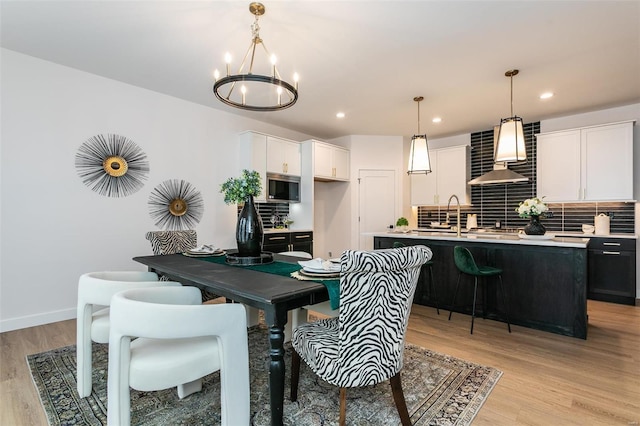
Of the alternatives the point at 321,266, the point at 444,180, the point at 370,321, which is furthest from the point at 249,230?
the point at 444,180

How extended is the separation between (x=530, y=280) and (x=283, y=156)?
3.76m

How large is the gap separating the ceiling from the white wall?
240 millimetres

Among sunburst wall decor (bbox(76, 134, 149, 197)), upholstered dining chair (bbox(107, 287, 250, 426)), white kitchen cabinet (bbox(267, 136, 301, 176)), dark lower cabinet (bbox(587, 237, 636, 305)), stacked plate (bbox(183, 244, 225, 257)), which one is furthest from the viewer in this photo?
white kitchen cabinet (bbox(267, 136, 301, 176))

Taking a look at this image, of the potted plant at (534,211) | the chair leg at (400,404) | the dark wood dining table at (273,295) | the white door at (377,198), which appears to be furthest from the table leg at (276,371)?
the white door at (377,198)

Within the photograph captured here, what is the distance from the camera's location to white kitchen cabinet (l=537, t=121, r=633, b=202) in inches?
165

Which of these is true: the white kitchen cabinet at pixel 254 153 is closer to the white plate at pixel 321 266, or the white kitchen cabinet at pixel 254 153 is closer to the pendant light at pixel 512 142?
the white plate at pixel 321 266

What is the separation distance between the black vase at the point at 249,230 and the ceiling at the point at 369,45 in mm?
1510

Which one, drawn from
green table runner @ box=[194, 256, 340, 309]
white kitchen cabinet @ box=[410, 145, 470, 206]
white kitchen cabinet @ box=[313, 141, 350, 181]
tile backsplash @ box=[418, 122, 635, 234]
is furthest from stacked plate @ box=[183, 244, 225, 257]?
tile backsplash @ box=[418, 122, 635, 234]

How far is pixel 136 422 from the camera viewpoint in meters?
1.68

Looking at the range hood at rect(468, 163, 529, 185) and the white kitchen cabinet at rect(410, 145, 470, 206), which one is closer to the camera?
the range hood at rect(468, 163, 529, 185)

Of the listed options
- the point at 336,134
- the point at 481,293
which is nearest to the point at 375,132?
the point at 336,134

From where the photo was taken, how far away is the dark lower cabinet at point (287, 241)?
15.6 ft

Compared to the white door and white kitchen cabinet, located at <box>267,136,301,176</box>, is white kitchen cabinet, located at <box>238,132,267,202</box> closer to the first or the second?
white kitchen cabinet, located at <box>267,136,301,176</box>

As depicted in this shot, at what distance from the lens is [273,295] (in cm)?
140
